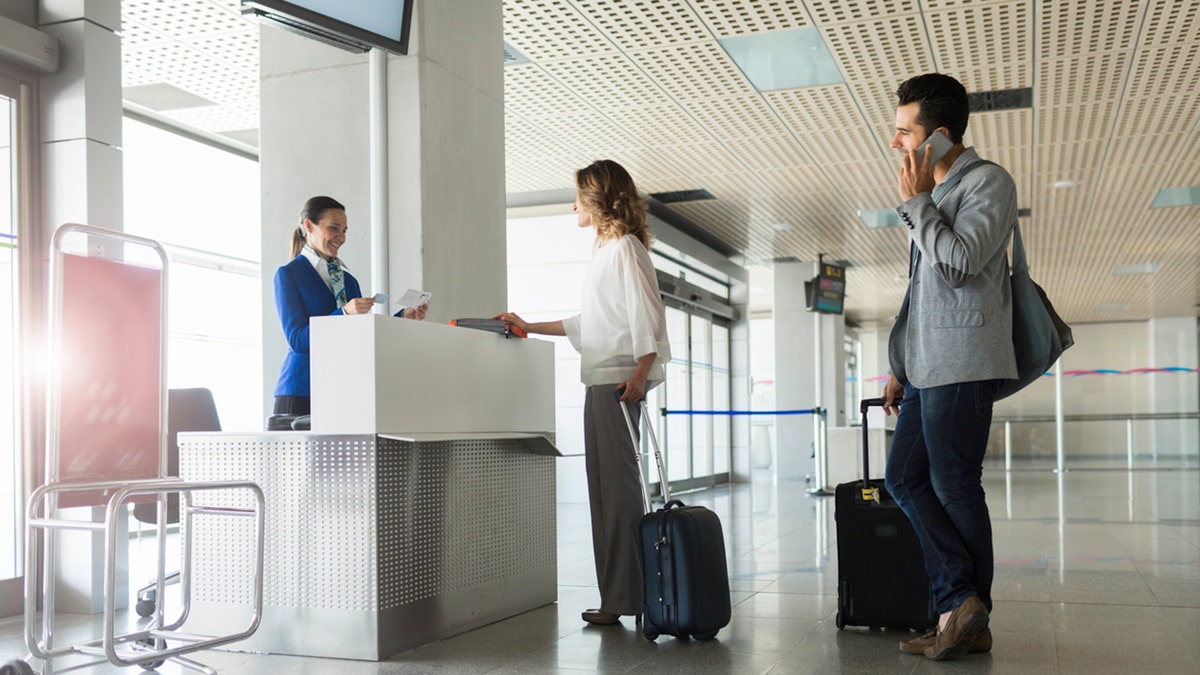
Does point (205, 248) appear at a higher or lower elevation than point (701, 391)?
higher

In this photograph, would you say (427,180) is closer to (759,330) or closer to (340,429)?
(340,429)

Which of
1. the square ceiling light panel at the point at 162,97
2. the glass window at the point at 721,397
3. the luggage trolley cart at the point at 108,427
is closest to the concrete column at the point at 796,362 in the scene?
the glass window at the point at 721,397

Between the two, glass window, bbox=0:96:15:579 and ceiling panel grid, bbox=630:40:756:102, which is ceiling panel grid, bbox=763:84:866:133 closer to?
ceiling panel grid, bbox=630:40:756:102

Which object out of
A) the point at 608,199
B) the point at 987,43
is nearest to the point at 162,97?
Answer: the point at 608,199

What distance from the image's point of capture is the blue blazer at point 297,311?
3.69 m

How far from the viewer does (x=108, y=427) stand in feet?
9.88

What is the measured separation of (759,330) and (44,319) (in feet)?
64.8

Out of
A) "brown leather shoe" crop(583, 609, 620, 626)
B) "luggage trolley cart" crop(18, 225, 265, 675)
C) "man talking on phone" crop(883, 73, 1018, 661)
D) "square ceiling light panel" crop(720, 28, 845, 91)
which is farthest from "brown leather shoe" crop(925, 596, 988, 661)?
"square ceiling light panel" crop(720, 28, 845, 91)

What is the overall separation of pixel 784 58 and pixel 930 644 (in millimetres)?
4252

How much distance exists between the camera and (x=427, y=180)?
4.28 meters

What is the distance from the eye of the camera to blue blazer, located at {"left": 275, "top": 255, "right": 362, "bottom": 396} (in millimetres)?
3688

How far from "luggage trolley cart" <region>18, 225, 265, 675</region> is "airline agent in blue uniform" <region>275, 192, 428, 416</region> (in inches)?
20.9

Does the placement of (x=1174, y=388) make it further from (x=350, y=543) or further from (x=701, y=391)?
(x=350, y=543)

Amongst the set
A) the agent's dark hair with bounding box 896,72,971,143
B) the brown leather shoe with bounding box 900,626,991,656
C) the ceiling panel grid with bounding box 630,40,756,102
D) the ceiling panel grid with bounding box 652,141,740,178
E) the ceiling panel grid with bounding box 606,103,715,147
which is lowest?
the brown leather shoe with bounding box 900,626,991,656
